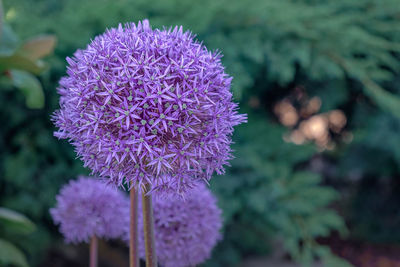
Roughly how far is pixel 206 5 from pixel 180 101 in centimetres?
254

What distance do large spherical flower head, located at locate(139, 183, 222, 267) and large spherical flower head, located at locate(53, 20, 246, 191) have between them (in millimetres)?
362

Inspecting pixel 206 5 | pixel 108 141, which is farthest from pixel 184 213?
pixel 206 5

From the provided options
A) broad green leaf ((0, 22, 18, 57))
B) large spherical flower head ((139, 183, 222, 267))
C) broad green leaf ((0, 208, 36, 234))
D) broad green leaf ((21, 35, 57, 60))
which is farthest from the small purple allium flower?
broad green leaf ((0, 22, 18, 57))

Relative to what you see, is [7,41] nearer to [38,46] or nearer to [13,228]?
[38,46]

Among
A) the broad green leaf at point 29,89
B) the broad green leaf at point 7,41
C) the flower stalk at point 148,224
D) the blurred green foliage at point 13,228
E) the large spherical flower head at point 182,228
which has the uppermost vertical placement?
the broad green leaf at point 7,41

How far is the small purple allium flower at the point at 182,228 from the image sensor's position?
121 centimetres

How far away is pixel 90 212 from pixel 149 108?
56 centimetres

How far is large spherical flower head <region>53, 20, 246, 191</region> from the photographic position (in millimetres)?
814

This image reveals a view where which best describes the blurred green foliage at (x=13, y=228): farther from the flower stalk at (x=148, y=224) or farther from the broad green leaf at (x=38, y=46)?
the flower stalk at (x=148, y=224)

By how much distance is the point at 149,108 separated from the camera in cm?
83

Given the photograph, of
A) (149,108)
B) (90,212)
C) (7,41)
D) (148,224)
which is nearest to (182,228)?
(90,212)

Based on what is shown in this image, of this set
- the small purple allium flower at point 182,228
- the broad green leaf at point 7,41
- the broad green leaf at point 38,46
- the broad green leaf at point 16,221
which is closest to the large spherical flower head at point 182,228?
the small purple allium flower at point 182,228

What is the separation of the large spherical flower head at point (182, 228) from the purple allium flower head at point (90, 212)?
8 cm

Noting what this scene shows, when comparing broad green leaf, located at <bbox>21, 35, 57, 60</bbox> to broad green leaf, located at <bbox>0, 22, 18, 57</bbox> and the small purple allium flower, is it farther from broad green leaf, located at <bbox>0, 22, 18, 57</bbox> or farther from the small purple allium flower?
the small purple allium flower
